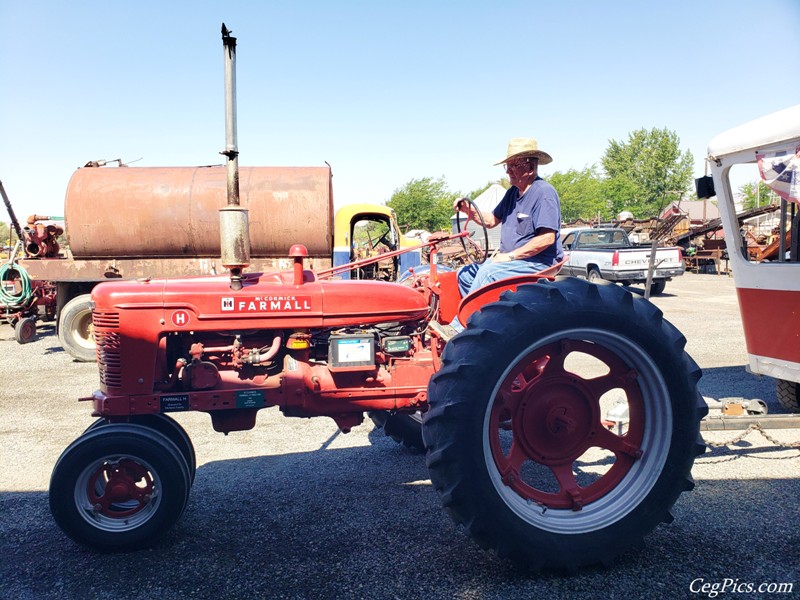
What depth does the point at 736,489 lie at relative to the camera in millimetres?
3395

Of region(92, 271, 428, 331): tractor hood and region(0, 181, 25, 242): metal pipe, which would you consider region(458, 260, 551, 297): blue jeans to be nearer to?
region(92, 271, 428, 331): tractor hood

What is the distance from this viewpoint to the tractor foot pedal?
10.8 feet

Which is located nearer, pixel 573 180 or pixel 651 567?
pixel 651 567

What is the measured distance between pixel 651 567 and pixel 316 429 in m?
2.85

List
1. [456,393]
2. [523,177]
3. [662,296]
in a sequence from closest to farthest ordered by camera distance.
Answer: [456,393] < [523,177] < [662,296]

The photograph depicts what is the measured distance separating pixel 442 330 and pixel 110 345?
172 centimetres

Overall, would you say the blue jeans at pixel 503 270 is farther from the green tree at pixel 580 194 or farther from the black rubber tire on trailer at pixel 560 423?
the green tree at pixel 580 194

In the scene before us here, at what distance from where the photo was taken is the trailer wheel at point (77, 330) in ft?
26.9

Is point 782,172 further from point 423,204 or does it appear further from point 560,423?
point 423,204

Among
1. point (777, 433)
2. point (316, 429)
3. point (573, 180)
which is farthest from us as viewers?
point (573, 180)

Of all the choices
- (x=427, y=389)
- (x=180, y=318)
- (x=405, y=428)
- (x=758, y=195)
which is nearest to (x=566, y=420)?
(x=427, y=389)

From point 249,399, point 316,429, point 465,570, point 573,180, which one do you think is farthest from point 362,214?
point 573,180

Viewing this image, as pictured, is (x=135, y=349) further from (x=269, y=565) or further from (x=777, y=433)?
(x=777, y=433)

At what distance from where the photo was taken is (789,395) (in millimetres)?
4738
